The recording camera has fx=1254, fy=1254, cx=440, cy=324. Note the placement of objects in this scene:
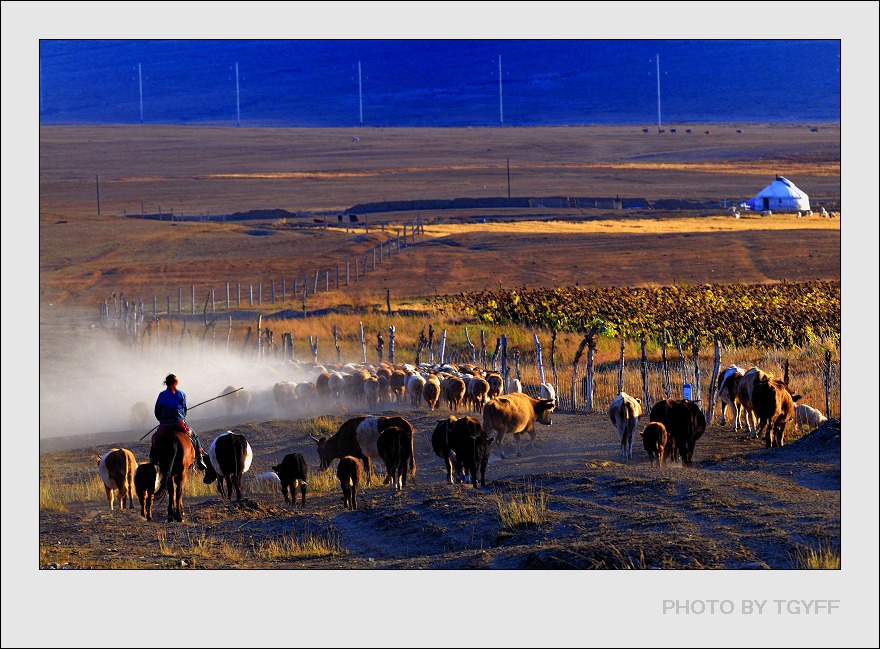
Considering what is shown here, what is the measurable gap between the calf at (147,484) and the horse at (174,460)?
203mm

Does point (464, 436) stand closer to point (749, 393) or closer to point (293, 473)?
point (293, 473)

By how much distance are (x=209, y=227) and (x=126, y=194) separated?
4070cm

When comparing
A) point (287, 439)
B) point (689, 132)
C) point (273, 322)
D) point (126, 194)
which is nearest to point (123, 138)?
point (126, 194)

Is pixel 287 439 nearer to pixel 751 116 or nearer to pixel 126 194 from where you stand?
pixel 126 194

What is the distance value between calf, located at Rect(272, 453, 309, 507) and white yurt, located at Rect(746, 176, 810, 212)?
71.4 m

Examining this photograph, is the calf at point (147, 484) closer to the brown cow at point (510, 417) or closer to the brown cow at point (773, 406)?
the brown cow at point (510, 417)

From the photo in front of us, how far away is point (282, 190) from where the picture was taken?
107438 millimetres

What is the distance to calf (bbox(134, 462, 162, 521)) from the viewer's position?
1574 centimetres

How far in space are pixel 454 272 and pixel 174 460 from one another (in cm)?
3837

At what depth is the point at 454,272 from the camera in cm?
5322

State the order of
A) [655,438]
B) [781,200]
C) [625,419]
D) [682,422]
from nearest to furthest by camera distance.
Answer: [655,438] < [682,422] < [625,419] < [781,200]

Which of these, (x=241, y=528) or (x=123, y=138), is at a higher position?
(x=123, y=138)

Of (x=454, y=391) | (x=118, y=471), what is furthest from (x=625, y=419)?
(x=118, y=471)

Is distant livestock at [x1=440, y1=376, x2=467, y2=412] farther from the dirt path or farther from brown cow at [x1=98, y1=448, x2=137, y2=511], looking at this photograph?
brown cow at [x1=98, y1=448, x2=137, y2=511]
